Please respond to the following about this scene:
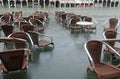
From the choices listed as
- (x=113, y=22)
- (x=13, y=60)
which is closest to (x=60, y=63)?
(x=13, y=60)

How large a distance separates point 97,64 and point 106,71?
1.73ft

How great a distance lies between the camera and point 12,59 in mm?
5211

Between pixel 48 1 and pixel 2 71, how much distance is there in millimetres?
27991

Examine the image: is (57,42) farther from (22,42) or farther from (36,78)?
(36,78)

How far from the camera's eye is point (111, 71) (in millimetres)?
4863

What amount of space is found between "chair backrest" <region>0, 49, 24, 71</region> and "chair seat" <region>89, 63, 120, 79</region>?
67.4 inches

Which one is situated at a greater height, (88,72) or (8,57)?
(8,57)

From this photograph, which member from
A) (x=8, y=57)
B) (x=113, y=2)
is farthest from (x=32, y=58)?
(x=113, y=2)

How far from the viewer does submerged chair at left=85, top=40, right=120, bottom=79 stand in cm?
475

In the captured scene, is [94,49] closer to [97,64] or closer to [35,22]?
[97,64]

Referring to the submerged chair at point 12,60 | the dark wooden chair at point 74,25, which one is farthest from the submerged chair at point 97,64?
the dark wooden chair at point 74,25

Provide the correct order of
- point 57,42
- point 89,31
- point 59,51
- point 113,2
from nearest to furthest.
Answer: point 59,51
point 57,42
point 89,31
point 113,2

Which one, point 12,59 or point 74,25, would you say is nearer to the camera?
point 12,59

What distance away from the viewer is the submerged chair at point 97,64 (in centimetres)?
475
